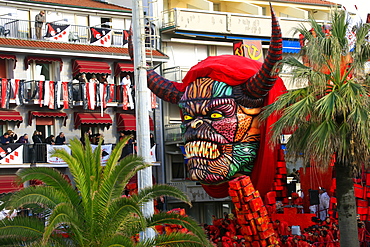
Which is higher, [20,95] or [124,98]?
[20,95]

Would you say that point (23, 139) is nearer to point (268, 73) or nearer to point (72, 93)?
point (72, 93)

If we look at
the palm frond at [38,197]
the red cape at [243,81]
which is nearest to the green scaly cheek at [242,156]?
the red cape at [243,81]

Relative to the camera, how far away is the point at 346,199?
22.3 meters

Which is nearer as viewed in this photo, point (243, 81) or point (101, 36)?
point (243, 81)

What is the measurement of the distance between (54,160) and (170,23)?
905 centimetres

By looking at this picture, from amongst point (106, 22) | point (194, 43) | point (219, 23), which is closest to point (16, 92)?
point (106, 22)

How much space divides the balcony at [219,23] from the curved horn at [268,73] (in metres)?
13.3

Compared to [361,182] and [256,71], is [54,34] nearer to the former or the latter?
[256,71]

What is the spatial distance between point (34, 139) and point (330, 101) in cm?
1736

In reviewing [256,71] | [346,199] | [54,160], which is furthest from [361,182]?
[54,160]

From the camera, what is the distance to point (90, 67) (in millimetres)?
38406

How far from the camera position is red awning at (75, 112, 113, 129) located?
A: 37906 millimetres

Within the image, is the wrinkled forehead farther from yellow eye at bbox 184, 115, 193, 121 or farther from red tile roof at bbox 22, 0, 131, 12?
red tile roof at bbox 22, 0, 131, 12

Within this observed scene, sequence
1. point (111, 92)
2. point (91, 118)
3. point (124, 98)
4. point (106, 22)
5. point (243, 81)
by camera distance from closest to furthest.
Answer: point (243, 81) < point (91, 118) < point (111, 92) < point (124, 98) < point (106, 22)
